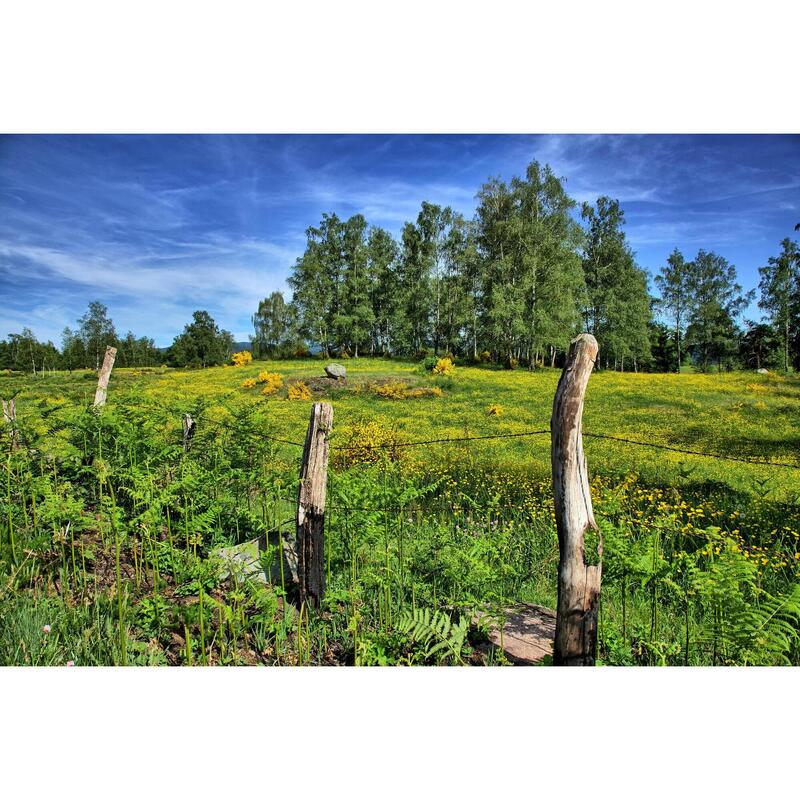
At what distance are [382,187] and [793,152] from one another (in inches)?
236

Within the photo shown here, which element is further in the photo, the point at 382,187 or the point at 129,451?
the point at 382,187

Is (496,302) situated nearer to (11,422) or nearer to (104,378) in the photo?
(104,378)

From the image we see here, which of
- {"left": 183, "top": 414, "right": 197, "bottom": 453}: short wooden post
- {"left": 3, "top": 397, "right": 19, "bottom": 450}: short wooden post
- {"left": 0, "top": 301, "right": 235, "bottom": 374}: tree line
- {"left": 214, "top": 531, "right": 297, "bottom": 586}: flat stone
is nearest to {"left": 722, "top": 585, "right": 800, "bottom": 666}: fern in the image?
{"left": 214, "top": 531, "right": 297, "bottom": 586}: flat stone

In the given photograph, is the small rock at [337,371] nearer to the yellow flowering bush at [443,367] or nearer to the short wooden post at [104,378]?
the yellow flowering bush at [443,367]

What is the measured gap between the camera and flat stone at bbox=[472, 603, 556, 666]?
2631mm

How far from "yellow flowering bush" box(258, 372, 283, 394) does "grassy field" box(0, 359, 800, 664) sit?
2294mm

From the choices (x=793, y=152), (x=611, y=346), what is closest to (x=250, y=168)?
(x=793, y=152)

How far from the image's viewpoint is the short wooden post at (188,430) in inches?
180

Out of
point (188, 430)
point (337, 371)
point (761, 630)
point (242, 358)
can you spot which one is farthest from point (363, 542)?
point (242, 358)

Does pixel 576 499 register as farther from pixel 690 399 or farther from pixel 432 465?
pixel 690 399

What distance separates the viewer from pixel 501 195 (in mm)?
14531

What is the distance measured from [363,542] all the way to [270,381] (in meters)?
7.86

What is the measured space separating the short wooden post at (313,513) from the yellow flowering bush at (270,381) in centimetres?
749

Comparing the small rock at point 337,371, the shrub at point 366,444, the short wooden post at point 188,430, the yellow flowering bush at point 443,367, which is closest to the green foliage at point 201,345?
the small rock at point 337,371
